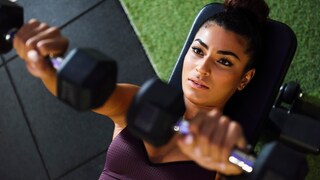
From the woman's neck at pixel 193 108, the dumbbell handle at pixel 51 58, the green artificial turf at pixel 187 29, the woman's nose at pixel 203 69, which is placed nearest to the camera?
the dumbbell handle at pixel 51 58

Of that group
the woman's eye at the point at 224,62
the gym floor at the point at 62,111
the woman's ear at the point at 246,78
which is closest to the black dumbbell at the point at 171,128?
the woman's eye at the point at 224,62

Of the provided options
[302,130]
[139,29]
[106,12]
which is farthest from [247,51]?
[106,12]

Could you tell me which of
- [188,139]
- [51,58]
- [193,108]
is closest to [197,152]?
[188,139]

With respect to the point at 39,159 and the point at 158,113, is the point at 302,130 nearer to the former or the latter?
the point at 158,113

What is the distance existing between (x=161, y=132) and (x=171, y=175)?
70cm

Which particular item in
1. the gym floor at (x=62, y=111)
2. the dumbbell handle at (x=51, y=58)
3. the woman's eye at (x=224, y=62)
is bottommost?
the gym floor at (x=62, y=111)

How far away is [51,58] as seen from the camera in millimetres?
1099

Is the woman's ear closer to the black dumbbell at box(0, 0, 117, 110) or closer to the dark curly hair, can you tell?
the dark curly hair

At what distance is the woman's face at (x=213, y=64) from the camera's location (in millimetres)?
1521

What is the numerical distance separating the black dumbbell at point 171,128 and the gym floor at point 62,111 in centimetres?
141

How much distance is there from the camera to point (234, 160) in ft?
2.95

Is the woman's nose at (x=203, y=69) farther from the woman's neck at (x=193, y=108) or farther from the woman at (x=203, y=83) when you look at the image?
the woman's neck at (x=193, y=108)

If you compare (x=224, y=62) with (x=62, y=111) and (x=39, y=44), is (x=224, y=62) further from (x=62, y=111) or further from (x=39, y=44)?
(x=62, y=111)

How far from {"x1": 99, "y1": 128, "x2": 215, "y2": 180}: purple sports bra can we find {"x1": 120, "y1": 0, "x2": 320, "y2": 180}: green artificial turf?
2.36 ft
